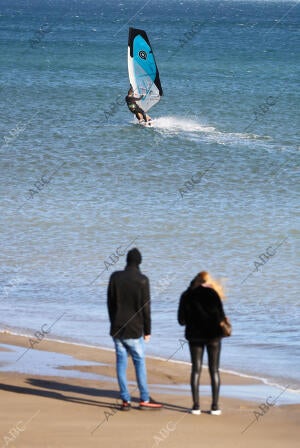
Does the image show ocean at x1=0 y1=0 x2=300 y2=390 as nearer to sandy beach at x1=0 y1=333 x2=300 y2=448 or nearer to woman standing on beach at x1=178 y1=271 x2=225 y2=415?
sandy beach at x1=0 y1=333 x2=300 y2=448

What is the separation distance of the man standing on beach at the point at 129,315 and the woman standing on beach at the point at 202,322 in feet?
1.14

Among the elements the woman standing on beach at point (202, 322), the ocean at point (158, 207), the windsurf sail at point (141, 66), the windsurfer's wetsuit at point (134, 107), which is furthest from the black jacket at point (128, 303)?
the windsurf sail at point (141, 66)

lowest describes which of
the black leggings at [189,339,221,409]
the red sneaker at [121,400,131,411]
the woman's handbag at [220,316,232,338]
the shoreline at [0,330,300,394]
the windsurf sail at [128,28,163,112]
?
the windsurf sail at [128,28,163,112]

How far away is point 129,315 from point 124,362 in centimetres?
46

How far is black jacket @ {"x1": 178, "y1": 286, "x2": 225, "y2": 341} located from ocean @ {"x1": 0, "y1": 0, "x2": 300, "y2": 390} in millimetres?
1647

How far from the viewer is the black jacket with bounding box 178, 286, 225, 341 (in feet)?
31.5

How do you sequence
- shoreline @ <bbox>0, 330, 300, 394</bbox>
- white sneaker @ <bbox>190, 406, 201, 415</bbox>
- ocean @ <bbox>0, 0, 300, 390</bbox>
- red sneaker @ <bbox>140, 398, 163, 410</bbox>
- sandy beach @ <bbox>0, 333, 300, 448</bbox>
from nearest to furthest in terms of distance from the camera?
sandy beach @ <bbox>0, 333, 300, 448</bbox>, white sneaker @ <bbox>190, 406, 201, 415</bbox>, red sneaker @ <bbox>140, 398, 163, 410</bbox>, shoreline @ <bbox>0, 330, 300, 394</bbox>, ocean @ <bbox>0, 0, 300, 390</bbox>

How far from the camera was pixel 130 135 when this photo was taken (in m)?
32.0

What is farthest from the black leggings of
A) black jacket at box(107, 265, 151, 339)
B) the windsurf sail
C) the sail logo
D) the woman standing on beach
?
the sail logo

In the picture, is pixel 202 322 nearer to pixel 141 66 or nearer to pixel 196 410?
pixel 196 410

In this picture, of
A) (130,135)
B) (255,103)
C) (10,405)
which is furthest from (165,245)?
(255,103)

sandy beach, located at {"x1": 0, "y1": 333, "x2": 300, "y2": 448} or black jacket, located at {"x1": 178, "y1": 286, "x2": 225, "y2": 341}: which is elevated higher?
black jacket, located at {"x1": 178, "y1": 286, "x2": 225, "y2": 341}

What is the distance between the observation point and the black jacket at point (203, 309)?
31.5 ft

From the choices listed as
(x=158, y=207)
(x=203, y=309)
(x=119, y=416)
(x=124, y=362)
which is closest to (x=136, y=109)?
(x=158, y=207)
